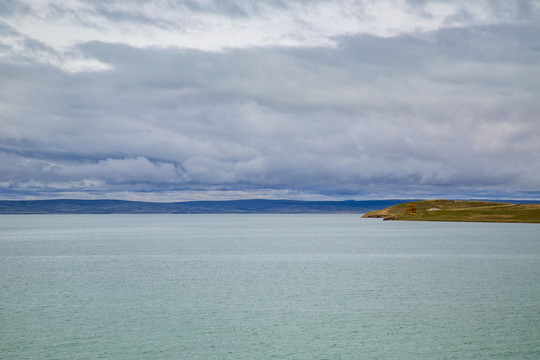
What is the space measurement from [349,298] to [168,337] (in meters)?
16.0

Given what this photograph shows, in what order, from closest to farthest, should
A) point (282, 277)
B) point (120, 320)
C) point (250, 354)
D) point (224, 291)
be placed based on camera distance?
point (250, 354), point (120, 320), point (224, 291), point (282, 277)

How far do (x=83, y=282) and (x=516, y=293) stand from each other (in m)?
36.4

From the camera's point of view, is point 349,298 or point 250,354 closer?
point 250,354

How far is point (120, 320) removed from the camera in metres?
30.8

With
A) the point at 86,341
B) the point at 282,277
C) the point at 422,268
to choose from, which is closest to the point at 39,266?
the point at 282,277

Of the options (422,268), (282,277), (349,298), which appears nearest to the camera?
(349,298)

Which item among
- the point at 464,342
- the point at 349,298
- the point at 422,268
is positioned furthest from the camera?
the point at 422,268

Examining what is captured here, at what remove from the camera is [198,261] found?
68.4m

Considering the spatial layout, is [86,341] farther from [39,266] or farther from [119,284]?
[39,266]

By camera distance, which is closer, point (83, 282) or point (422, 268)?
point (83, 282)

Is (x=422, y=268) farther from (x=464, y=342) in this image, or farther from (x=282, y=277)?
(x=464, y=342)

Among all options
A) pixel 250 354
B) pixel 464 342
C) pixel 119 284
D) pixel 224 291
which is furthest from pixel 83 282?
pixel 464 342

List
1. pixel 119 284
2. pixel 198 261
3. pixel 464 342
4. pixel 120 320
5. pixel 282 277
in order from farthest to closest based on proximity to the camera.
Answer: pixel 198 261 → pixel 282 277 → pixel 119 284 → pixel 120 320 → pixel 464 342

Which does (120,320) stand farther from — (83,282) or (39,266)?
(39,266)
